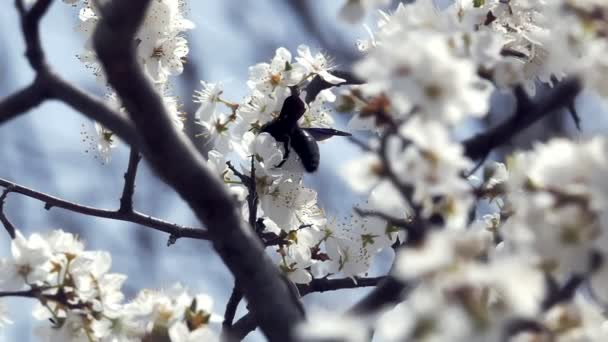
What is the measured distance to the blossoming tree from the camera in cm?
78

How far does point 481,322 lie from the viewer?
0.76 m

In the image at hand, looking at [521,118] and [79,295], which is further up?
[79,295]

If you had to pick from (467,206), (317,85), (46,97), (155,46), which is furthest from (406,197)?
(155,46)

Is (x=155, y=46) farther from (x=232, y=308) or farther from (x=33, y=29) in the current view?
(x=33, y=29)

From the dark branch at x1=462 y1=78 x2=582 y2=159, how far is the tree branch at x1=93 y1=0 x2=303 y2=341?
10.9 inches

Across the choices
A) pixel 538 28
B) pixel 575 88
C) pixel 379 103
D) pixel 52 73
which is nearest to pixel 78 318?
pixel 52 73

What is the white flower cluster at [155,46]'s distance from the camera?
2008 millimetres

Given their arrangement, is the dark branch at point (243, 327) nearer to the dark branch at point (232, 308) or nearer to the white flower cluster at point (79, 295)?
the dark branch at point (232, 308)

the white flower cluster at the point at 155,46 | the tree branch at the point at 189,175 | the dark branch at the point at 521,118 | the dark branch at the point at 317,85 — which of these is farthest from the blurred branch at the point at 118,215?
the dark branch at the point at 521,118

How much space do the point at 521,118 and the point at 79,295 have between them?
0.71 metres

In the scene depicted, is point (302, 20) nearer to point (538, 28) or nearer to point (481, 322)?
point (538, 28)

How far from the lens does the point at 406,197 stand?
0.93 metres

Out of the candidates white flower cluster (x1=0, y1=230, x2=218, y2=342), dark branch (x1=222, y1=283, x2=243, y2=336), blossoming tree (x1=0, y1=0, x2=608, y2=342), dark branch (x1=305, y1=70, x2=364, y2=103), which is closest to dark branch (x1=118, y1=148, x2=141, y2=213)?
blossoming tree (x1=0, y1=0, x2=608, y2=342)

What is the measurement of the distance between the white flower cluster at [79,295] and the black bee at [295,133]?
421mm
